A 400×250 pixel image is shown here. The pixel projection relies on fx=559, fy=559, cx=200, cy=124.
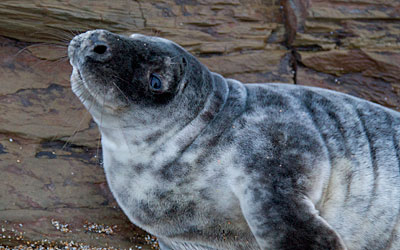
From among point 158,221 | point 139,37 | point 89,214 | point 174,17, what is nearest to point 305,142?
point 158,221

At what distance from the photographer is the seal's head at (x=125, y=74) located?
363cm

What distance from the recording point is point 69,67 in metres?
5.45

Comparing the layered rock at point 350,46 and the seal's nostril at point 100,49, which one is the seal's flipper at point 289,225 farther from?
the layered rock at point 350,46

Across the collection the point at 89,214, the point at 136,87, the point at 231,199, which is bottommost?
the point at 89,214

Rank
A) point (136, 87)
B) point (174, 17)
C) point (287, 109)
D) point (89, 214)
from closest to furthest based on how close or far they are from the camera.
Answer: point (136, 87), point (287, 109), point (89, 214), point (174, 17)

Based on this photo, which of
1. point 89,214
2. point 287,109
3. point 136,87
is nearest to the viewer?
point 136,87

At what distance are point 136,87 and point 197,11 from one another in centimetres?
231

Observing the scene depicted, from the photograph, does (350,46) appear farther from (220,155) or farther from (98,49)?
(98,49)

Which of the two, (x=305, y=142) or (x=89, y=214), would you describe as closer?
(x=305, y=142)

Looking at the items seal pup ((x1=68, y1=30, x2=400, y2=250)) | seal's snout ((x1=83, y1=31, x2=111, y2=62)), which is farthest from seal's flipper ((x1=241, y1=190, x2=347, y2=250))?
seal's snout ((x1=83, y1=31, x2=111, y2=62))

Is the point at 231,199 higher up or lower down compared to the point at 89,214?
higher up

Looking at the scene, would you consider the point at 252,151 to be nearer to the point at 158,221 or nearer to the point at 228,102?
the point at 228,102

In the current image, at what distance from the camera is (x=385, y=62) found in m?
5.80

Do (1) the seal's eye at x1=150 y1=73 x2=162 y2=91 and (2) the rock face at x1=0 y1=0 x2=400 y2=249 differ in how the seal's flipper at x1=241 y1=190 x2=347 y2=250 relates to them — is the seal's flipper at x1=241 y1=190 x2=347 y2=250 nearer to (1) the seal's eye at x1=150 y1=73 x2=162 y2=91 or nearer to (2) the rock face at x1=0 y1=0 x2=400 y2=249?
(1) the seal's eye at x1=150 y1=73 x2=162 y2=91
